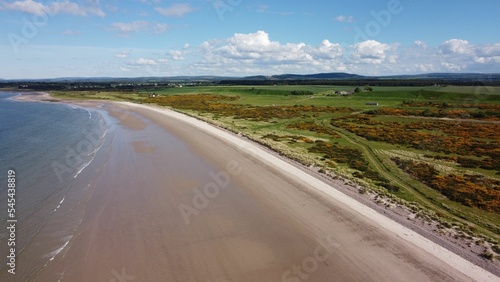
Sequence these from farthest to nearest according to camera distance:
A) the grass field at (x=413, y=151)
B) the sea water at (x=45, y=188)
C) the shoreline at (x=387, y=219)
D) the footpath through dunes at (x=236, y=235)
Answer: the grass field at (x=413, y=151) < the sea water at (x=45, y=188) < the shoreline at (x=387, y=219) < the footpath through dunes at (x=236, y=235)

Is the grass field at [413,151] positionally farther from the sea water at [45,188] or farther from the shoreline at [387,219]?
the sea water at [45,188]

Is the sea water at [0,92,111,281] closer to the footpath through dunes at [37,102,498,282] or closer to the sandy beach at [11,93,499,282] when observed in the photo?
the sandy beach at [11,93,499,282]

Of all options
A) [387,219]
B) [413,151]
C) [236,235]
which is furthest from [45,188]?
[413,151]

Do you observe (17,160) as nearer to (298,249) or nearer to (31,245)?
(31,245)

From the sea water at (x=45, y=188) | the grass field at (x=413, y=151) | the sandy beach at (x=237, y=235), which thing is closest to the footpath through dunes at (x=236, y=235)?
the sandy beach at (x=237, y=235)

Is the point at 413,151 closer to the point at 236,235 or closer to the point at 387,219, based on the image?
the point at 387,219

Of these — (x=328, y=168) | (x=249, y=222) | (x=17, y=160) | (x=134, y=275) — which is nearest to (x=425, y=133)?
(x=328, y=168)
